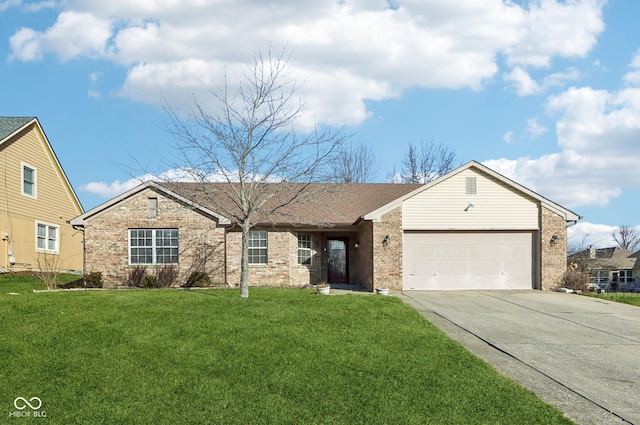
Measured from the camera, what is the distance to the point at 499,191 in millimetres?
22203

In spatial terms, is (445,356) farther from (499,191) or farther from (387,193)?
(387,193)

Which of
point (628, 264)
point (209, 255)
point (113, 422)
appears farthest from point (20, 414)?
point (628, 264)

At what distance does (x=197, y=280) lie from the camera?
21.6m

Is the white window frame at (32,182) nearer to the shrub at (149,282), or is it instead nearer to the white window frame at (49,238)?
the white window frame at (49,238)

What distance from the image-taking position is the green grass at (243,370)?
23.6 ft

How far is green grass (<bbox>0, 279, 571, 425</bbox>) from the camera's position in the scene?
284 inches

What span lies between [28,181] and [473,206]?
20092 millimetres

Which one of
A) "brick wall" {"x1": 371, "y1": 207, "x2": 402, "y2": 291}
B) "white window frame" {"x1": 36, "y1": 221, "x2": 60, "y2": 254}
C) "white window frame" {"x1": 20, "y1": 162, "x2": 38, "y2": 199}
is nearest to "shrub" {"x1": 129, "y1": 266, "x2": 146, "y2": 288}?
"white window frame" {"x1": 36, "y1": 221, "x2": 60, "y2": 254}

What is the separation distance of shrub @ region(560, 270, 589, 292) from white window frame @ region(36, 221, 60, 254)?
919 inches

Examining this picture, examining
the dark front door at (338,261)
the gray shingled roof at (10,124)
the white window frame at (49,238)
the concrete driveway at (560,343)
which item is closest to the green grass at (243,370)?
the concrete driveway at (560,343)

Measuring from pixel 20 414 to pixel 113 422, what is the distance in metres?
1.31

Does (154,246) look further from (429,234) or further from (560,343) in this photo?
(560,343)

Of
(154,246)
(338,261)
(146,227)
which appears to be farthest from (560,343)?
(338,261)

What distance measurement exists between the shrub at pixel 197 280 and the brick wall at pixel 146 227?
40 centimetres
